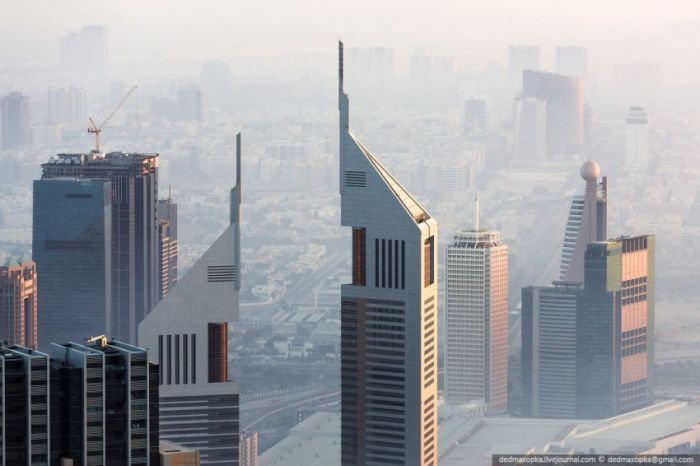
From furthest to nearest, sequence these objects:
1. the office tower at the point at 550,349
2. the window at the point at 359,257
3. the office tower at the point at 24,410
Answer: the office tower at the point at 550,349 → the window at the point at 359,257 → the office tower at the point at 24,410

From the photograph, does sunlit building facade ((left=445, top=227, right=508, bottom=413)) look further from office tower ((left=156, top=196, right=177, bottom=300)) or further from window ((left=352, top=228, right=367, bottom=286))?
window ((left=352, top=228, right=367, bottom=286))

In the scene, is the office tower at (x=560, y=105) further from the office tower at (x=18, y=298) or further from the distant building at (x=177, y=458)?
the distant building at (x=177, y=458)

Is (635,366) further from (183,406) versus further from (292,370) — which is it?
(183,406)

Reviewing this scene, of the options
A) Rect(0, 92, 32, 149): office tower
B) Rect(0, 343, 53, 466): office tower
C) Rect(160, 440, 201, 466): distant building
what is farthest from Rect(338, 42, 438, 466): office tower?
Rect(0, 343, 53, 466): office tower

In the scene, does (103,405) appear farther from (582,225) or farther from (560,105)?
(582,225)

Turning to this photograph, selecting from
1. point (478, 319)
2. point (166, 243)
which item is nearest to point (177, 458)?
point (166, 243)

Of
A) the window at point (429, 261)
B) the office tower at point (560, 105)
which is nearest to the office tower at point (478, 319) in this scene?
the office tower at point (560, 105)
